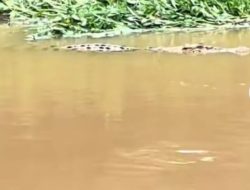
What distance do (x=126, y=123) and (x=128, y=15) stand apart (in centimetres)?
786

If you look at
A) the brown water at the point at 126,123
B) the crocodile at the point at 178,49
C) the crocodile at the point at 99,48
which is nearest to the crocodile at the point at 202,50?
the crocodile at the point at 178,49

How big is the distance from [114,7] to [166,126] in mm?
8082

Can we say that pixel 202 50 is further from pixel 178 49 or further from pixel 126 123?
pixel 126 123

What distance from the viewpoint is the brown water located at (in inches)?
168

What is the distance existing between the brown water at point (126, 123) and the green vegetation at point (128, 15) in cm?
354

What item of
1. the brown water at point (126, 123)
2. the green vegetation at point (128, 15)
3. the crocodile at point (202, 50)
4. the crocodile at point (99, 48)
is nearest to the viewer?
the brown water at point (126, 123)

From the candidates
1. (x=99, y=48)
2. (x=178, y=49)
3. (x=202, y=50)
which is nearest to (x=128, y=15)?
(x=99, y=48)

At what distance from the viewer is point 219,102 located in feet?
20.5

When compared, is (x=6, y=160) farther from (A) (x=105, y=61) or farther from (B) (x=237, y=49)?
(B) (x=237, y=49)

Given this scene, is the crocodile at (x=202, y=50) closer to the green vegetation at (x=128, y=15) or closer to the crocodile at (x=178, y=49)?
the crocodile at (x=178, y=49)

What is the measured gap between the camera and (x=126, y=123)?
5566mm

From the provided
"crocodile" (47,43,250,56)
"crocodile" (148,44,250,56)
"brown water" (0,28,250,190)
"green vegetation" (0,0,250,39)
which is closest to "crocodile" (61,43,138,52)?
"crocodile" (47,43,250,56)

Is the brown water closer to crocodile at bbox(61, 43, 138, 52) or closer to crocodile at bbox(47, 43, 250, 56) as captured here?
crocodile at bbox(47, 43, 250, 56)

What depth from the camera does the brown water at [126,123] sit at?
4266 mm
